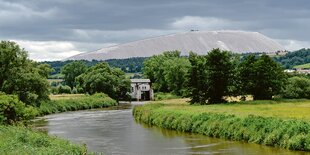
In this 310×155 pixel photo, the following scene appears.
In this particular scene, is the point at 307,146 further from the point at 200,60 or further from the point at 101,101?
the point at 101,101

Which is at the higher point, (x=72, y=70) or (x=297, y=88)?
(x=72, y=70)

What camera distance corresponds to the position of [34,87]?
6869 centimetres

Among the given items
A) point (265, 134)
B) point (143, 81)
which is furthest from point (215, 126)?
point (143, 81)

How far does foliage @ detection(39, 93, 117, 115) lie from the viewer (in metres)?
86.5

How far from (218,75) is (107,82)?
178 feet

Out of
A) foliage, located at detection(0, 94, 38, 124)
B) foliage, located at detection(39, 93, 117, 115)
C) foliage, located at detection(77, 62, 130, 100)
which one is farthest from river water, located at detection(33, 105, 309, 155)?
foliage, located at detection(77, 62, 130, 100)

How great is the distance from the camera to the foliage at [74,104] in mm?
86469

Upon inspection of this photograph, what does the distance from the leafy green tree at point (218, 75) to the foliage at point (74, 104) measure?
27.2 m

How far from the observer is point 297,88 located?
263 ft

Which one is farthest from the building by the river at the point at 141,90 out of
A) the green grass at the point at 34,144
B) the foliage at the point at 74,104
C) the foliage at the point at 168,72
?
the green grass at the point at 34,144

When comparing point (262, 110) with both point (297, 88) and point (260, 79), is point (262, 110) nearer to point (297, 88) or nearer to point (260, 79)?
point (260, 79)

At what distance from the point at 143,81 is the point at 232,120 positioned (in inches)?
4309

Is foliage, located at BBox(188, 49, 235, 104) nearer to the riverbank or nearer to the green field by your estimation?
the green field

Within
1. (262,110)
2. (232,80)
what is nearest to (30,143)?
(262,110)
